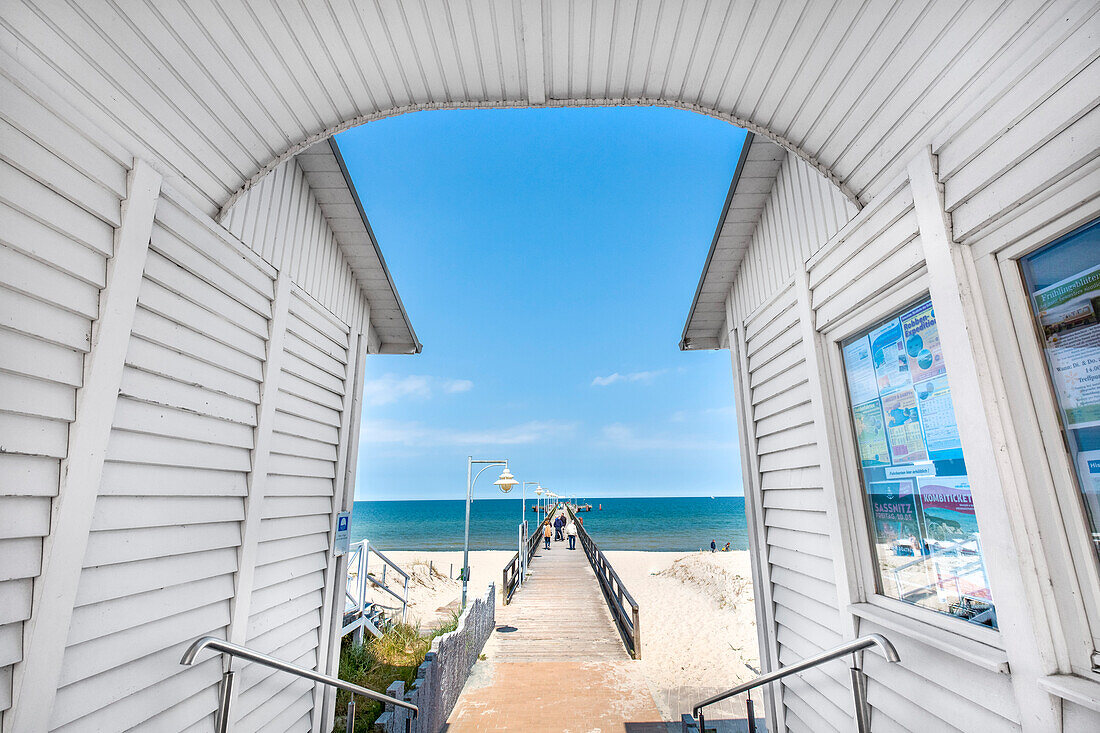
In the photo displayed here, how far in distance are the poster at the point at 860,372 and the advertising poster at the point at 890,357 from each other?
47 mm

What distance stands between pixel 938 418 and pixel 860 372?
658 millimetres

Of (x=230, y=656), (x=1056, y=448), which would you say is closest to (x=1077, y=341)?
(x=1056, y=448)

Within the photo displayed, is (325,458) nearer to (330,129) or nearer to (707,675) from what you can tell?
(330,129)

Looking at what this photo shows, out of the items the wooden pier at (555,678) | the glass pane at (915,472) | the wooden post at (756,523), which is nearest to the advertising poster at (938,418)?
the glass pane at (915,472)

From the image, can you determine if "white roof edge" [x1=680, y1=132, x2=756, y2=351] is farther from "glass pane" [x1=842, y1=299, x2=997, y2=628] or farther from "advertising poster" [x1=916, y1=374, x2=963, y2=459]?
"advertising poster" [x1=916, y1=374, x2=963, y2=459]

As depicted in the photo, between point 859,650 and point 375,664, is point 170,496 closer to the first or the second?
point 859,650

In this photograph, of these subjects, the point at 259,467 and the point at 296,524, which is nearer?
the point at 259,467

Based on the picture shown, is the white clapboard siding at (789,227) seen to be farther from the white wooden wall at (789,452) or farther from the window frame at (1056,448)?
the window frame at (1056,448)

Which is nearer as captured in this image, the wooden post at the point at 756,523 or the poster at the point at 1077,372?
the poster at the point at 1077,372

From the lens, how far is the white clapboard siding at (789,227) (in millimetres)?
3385

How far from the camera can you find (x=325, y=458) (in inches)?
186

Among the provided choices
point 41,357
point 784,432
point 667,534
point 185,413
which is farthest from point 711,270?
point 667,534

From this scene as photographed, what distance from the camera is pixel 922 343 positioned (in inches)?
104

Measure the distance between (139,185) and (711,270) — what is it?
4418 millimetres
